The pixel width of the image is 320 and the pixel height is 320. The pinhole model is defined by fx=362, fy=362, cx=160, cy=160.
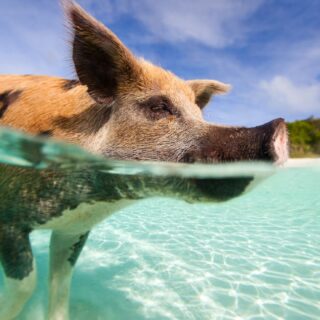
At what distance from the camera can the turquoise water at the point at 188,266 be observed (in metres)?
4.50

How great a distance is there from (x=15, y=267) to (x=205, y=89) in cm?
269

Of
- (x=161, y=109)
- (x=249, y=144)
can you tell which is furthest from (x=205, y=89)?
(x=249, y=144)

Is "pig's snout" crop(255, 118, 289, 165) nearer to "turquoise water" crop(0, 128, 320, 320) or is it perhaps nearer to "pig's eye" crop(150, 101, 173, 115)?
"turquoise water" crop(0, 128, 320, 320)

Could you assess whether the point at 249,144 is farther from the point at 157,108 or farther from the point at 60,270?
the point at 60,270

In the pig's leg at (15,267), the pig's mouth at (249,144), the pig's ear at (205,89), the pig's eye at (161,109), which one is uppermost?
the pig's ear at (205,89)

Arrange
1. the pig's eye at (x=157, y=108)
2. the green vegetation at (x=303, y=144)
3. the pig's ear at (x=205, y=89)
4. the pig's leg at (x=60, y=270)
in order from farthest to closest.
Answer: the pig's leg at (x=60, y=270) < the pig's ear at (x=205, y=89) < the green vegetation at (x=303, y=144) < the pig's eye at (x=157, y=108)

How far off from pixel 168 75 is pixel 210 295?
10.6ft

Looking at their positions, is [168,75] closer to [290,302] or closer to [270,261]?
[290,302]

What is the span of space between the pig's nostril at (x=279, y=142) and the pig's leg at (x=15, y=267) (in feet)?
7.75

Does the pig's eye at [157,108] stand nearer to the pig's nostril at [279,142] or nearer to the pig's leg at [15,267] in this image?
the pig's nostril at [279,142]

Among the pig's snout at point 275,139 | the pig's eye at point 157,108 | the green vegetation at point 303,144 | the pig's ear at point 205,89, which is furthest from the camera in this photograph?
the pig's ear at point 205,89

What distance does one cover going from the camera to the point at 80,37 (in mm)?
3004

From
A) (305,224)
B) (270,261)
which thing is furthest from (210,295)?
(305,224)

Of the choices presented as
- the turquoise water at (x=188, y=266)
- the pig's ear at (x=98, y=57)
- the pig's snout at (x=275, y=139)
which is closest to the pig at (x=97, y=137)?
the pig's ear at (x=98, y=57)
